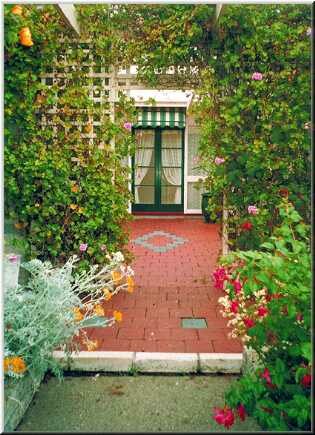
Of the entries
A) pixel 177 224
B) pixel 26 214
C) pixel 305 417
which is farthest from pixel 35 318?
pixel 177 224

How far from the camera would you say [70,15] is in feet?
14.6

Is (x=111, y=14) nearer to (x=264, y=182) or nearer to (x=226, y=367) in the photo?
(x=264, y=182)

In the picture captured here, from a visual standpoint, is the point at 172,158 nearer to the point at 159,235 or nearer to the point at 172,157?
the point at 172,157

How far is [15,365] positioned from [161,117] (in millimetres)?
9484

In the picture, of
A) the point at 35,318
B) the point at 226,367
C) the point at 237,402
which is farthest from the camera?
the point at 226,367

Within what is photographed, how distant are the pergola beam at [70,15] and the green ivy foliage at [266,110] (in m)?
1.36

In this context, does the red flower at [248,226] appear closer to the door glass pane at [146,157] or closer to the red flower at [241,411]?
the red flower at [241,411]

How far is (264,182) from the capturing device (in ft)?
15.7

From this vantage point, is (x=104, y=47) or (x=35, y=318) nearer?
(x=35, y=318)

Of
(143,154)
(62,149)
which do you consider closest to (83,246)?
(62,149)

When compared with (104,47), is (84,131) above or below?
below

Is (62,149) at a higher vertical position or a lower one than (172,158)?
lower

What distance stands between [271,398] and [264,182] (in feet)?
8.70

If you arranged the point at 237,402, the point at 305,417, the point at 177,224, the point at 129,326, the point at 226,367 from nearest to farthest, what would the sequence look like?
1. the point at 305,417
2. the point at 237,402
3. the point at 226,367
4. the point at 129,326
5. the point at 177,224
